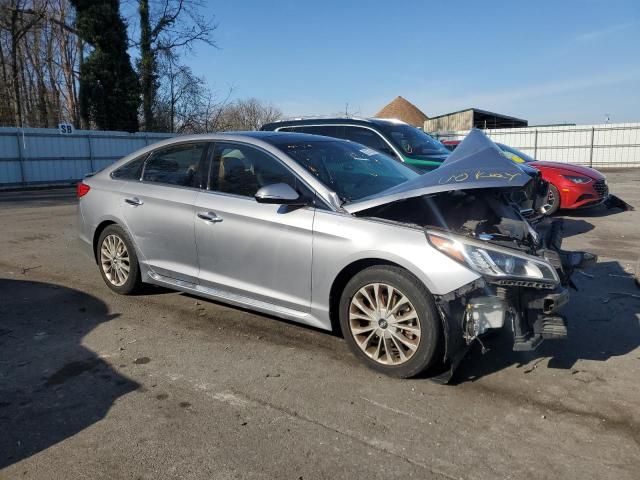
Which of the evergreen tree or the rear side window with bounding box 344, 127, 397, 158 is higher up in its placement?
the evergreen tree

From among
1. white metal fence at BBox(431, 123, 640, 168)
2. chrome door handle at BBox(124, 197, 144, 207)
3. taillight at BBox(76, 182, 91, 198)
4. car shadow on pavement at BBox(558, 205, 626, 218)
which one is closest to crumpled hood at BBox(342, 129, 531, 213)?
chrome door handle at BBox(124, 197, 144, 207)

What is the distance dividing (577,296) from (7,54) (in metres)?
38.1

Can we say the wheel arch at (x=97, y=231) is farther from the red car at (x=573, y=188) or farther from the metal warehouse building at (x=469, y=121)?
the metal warehouse building at (x=469, y=121)

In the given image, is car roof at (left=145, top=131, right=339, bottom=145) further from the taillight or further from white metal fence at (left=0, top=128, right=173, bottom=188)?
white metal fence at (left=0, top=128, right=173, bottom=188)

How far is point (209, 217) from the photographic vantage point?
4551 mm

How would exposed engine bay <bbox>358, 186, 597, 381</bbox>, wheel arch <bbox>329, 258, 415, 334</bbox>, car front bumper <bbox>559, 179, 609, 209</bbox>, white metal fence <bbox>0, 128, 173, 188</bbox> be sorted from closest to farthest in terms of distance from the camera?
1. exposed engine bay <bbox>358, 186, 597, 381</bbox>
2. wheel arch <bbox>329, 258, 415, 334</bbox>
3. car front bumper <bbox>559, 179, 609, 209</bbox>
4. white metal fence <bbox>0, 128, 173, 188</bbox>

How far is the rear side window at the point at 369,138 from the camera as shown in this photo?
898 centimetres

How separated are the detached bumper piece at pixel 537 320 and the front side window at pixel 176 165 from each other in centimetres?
290

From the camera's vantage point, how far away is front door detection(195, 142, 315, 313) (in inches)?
159

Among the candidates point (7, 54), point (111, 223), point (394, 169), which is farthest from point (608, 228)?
point (7, 54)

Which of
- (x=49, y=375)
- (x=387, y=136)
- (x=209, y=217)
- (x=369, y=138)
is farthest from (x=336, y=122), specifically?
(x=49, y=375)

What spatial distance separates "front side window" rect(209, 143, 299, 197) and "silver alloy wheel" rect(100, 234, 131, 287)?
138cm

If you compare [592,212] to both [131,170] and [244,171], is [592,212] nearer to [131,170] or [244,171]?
[244,171]

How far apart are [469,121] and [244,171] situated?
39509 millimetres
